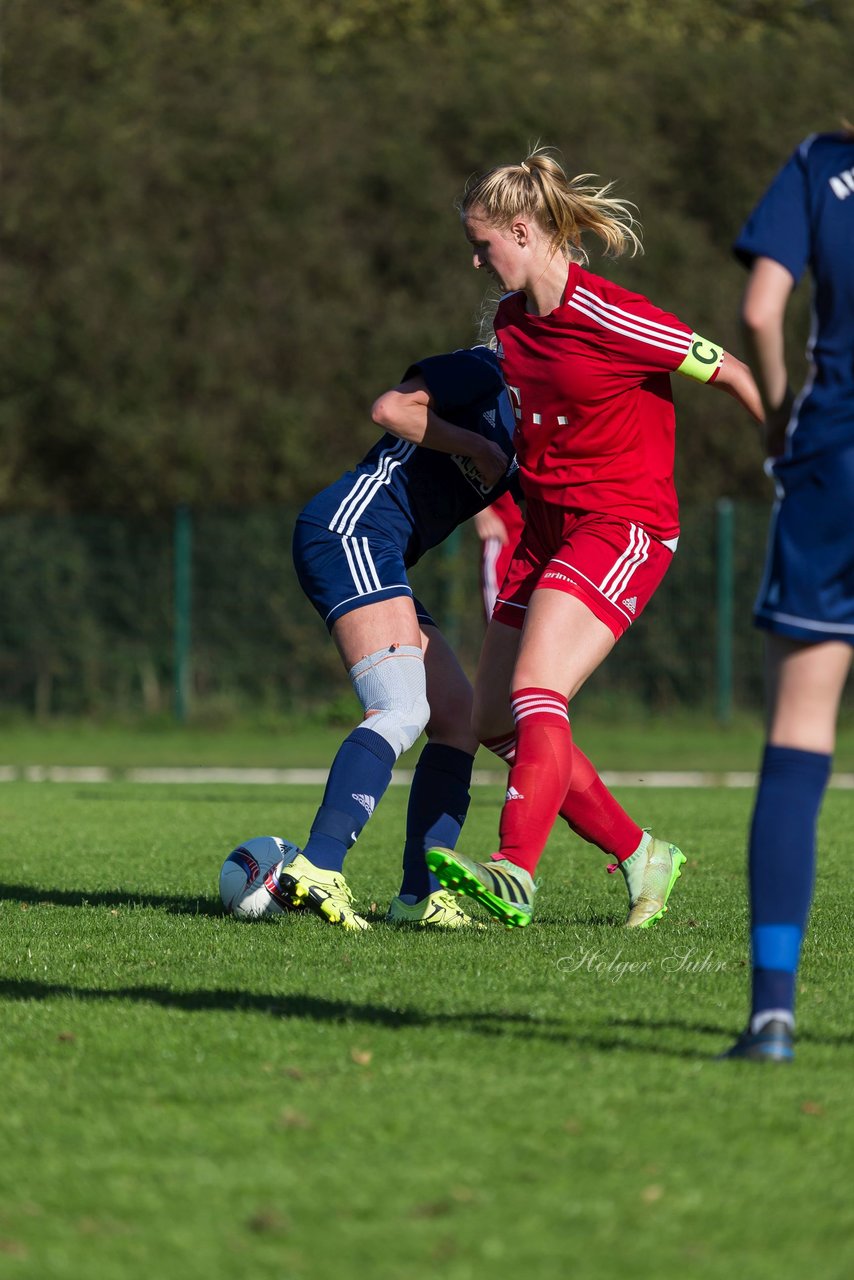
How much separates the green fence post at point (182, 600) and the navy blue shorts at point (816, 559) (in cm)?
2000

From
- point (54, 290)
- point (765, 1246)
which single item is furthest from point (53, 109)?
point (765, 1246)

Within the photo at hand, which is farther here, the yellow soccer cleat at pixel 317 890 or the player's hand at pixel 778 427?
the yellow soccer cleat at pixel 317 890

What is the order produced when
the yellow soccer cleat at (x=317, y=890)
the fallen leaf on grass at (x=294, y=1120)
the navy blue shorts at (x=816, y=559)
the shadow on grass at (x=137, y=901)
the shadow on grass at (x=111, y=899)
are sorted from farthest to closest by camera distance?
the shadow on grass at (x=111, y=899)
the shadow on grass at (x=137, y=901)
the yellow soccer cleat at (x=317, y=890)
the navy blue shorts at (x=816, y=559)
the fallen leaf on grass at (x=294, y=1120)

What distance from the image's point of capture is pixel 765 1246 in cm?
271

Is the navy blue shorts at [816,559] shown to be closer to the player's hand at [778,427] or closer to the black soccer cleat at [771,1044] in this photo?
the player's hand at [778,427]

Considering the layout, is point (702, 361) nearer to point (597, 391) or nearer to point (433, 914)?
point (597, 391)

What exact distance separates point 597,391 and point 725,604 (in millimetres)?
17176

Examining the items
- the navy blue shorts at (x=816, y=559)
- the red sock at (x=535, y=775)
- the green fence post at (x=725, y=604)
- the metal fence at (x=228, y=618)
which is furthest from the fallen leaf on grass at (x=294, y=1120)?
the green fence post at (x=725, y=604)

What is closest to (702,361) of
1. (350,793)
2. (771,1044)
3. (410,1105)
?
(350,793)

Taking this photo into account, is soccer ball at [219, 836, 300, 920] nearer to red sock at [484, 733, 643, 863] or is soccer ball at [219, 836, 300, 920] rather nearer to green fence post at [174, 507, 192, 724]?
red sock at [484, 733, 643, 863]

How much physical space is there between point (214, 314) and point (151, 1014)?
75.7ft

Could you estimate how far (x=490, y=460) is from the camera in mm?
6246

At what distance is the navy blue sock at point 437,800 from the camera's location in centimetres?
655

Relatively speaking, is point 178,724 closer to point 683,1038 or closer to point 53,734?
point 53,734
